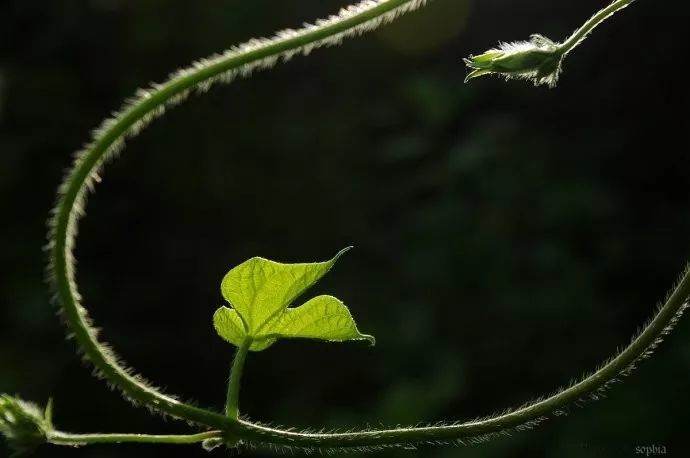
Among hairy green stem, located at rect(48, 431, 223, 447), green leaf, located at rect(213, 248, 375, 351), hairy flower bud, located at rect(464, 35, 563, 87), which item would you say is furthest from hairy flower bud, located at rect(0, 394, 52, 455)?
hairy flower bud, located at rect(464, 35, 563, 87)

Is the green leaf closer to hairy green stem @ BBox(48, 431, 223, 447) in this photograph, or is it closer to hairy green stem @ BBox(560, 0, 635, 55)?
hairy green stem @ BBox(48, 431, 223, 447)

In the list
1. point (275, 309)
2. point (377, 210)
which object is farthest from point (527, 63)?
point (377, 210)

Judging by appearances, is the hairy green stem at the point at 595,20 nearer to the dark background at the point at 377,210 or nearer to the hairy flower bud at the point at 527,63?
the hairy flower bud at the point at 527,63

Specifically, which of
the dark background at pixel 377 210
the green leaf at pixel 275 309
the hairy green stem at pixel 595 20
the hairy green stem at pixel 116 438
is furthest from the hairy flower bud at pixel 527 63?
the dark background at pixel 377 210

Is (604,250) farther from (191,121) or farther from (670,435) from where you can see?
(191,121)

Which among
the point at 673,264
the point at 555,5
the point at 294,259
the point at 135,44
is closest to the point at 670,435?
the point at 673,264

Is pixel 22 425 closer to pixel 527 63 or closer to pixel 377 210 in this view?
pixel 527 63

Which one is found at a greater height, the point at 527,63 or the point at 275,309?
the point at 527,63
